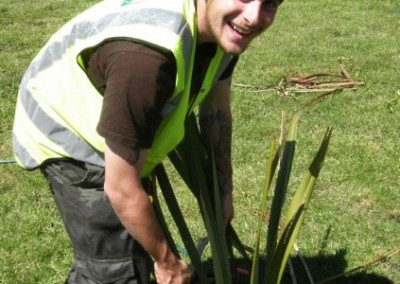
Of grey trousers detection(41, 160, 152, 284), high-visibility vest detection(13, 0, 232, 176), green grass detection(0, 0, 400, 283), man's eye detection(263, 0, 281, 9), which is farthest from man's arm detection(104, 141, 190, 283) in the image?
green grass detection(0, 0, 400, 283)

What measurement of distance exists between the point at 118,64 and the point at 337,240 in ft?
7.22

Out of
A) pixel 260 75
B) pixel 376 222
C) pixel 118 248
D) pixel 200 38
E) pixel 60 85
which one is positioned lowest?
pixel 260 75

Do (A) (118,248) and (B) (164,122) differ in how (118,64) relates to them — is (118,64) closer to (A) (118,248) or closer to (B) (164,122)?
(B) (164,122)

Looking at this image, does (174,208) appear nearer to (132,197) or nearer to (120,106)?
(132,197)

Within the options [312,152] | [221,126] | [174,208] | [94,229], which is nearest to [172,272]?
[174,208]

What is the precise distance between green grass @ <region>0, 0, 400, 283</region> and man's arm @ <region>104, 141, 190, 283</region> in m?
1.50

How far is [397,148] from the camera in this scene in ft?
15.0

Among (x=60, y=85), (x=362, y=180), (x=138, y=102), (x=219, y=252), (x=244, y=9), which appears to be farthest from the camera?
(x=362, y=180)

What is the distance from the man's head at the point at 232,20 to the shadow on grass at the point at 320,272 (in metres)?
1.45

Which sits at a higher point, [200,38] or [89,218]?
[200,38]

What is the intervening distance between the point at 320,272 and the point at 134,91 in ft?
6.46

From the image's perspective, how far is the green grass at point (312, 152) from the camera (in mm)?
3461

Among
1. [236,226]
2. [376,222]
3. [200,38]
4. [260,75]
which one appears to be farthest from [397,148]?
[200,38]

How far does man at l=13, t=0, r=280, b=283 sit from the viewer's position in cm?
168
